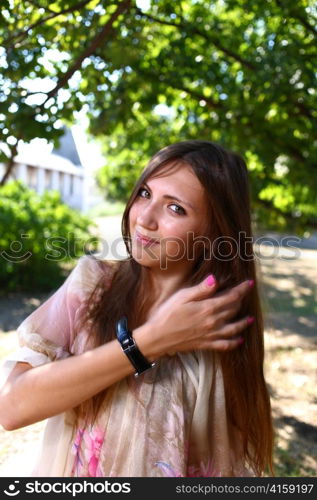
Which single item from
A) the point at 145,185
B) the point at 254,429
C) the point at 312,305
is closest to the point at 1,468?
the point at 254,429

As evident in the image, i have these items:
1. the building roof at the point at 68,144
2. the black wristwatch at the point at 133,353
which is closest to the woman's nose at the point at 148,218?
the black wristwatch at the point at 133,353

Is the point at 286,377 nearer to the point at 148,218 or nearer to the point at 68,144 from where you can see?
the point at 148,218

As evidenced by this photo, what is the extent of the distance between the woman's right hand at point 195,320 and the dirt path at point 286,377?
2.06 ft

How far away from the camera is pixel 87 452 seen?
58.0 inches

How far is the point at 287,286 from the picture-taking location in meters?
11.2

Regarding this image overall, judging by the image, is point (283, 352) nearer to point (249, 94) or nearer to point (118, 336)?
point (249, 94)

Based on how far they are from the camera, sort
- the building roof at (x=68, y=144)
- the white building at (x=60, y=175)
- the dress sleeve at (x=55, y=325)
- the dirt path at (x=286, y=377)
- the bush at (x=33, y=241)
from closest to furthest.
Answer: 1. the dress sleeve at (x=55, y=325)
2. the dirt path at (x=286, y=377)
3. the building roof at (x=68, y=144)
4. the bush at (x=33, y=241)
5. the white building at (x=60, y=175)

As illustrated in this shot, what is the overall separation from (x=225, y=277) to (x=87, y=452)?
0.68 m

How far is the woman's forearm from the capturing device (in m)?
1.28

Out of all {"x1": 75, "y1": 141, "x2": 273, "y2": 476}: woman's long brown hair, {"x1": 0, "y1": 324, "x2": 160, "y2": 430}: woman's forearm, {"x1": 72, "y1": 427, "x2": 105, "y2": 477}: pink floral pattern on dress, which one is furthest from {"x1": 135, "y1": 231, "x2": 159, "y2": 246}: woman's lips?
{"x1": 72, "y1": 427, "x2": 105, "y2": 477}: pink floral pattern on dress

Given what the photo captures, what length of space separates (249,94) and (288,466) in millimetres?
3053

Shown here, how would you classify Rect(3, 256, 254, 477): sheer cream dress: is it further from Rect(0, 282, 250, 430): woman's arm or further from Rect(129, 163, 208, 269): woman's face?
Rect(129, 163, 208, 269): woman's face

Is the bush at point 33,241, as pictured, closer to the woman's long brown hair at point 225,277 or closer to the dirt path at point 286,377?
the dirt path at point 286,377

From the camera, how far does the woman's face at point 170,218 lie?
58.6 inches
